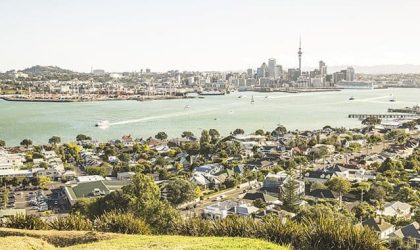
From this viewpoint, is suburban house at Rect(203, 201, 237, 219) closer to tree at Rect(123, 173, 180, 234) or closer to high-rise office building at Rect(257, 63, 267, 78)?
tree at Rect(123, 173, 180, 234)

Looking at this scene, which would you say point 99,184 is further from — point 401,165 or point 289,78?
point 289,78

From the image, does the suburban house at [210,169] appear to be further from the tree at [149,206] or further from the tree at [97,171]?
the tree at [149,206]

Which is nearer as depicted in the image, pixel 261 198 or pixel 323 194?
pixel 261 198

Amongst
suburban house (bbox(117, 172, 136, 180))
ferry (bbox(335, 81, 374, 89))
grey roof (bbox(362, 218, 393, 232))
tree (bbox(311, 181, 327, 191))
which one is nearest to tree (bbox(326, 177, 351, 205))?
tree (bbox(311, 181, 327, 191))

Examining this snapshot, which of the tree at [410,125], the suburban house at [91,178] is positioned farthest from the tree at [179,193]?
the tree at [410,125]

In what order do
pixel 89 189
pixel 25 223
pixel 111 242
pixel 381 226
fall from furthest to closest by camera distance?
pixel 89 189
pixel 381 226
pixel 25 223
pixel 111 242

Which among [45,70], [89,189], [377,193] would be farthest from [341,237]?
[45,70]

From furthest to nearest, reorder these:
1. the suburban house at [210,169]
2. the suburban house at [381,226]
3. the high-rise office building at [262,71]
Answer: the high-rise office building at [262,71] → the suburban house at [210,169] → the suburban house at [381,226]

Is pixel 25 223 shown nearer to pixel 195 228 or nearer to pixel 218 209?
pixel 195 228
